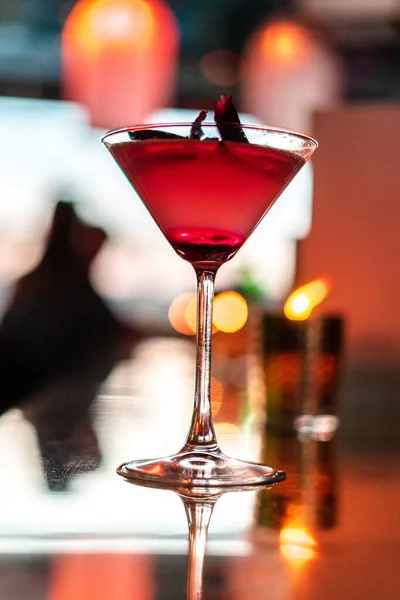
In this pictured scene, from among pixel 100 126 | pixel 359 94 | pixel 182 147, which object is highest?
pixel 359 94

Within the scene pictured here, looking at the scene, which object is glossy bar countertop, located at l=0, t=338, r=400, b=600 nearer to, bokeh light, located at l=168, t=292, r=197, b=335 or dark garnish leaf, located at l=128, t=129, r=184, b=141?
dark garnish leaf, located at l=128, t=129, r=184, b=141

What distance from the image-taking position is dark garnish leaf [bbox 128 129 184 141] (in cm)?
77

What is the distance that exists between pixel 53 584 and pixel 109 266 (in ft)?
21.7

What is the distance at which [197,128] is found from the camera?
0.75 m

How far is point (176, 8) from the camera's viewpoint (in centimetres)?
548

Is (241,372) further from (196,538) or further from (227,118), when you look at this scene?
(196,538)

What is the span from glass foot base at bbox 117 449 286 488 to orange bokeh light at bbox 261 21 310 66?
12.4 feet

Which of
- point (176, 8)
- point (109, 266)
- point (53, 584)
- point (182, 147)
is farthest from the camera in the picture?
point (109, 266)

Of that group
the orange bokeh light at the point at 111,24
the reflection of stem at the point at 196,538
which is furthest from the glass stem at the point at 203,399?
the orange bokeh light at the point at 111,24

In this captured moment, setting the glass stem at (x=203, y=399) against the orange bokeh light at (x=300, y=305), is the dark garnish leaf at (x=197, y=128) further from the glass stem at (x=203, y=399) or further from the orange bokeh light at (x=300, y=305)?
the orange bokeh light at (x=300, y=305)

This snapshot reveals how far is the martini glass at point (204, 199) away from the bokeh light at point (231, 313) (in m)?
1.11

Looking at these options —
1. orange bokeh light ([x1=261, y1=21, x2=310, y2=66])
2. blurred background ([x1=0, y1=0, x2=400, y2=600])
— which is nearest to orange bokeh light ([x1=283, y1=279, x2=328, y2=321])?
blurred background ([x1=0, y1=0, x2=400, y2=600])

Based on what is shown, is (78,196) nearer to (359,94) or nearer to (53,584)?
(359,94)

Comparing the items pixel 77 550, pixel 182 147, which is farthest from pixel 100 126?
pixel 77 550
